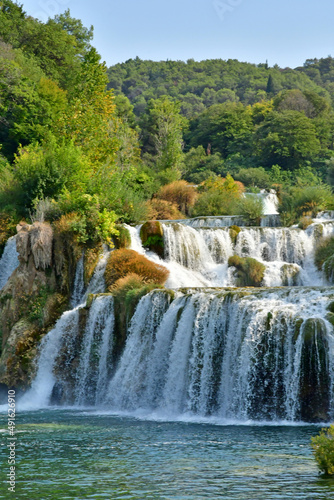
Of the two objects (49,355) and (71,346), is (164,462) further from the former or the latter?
(49,355)

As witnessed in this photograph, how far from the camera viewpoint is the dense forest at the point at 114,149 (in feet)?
87.8

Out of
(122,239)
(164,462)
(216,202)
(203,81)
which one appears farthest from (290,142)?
(203,81)

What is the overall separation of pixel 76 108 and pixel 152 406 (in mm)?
19248

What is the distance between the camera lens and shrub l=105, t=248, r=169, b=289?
851 inches

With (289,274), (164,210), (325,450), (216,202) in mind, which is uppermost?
(216,202)

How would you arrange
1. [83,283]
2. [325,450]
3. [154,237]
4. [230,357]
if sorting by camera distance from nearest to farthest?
[325,450] → [230,357] → [83,283] → [154,237]

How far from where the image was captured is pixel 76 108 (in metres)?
32.8

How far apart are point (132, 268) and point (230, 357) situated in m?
6.22

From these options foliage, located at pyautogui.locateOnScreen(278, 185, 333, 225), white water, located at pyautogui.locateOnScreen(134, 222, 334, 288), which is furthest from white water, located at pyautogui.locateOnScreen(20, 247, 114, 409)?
foliage, located at pyautogui.locateOnScreen(278, 185, 333, 225)

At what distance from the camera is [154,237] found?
24.5 meters

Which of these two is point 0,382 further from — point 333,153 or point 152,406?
point 333,153

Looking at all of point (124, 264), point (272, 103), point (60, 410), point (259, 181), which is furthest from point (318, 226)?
point (272, 103)

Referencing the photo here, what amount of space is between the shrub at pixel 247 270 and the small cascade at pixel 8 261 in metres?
8.29

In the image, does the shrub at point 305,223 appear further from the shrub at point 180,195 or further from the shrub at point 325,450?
the shrub at point 325,450
